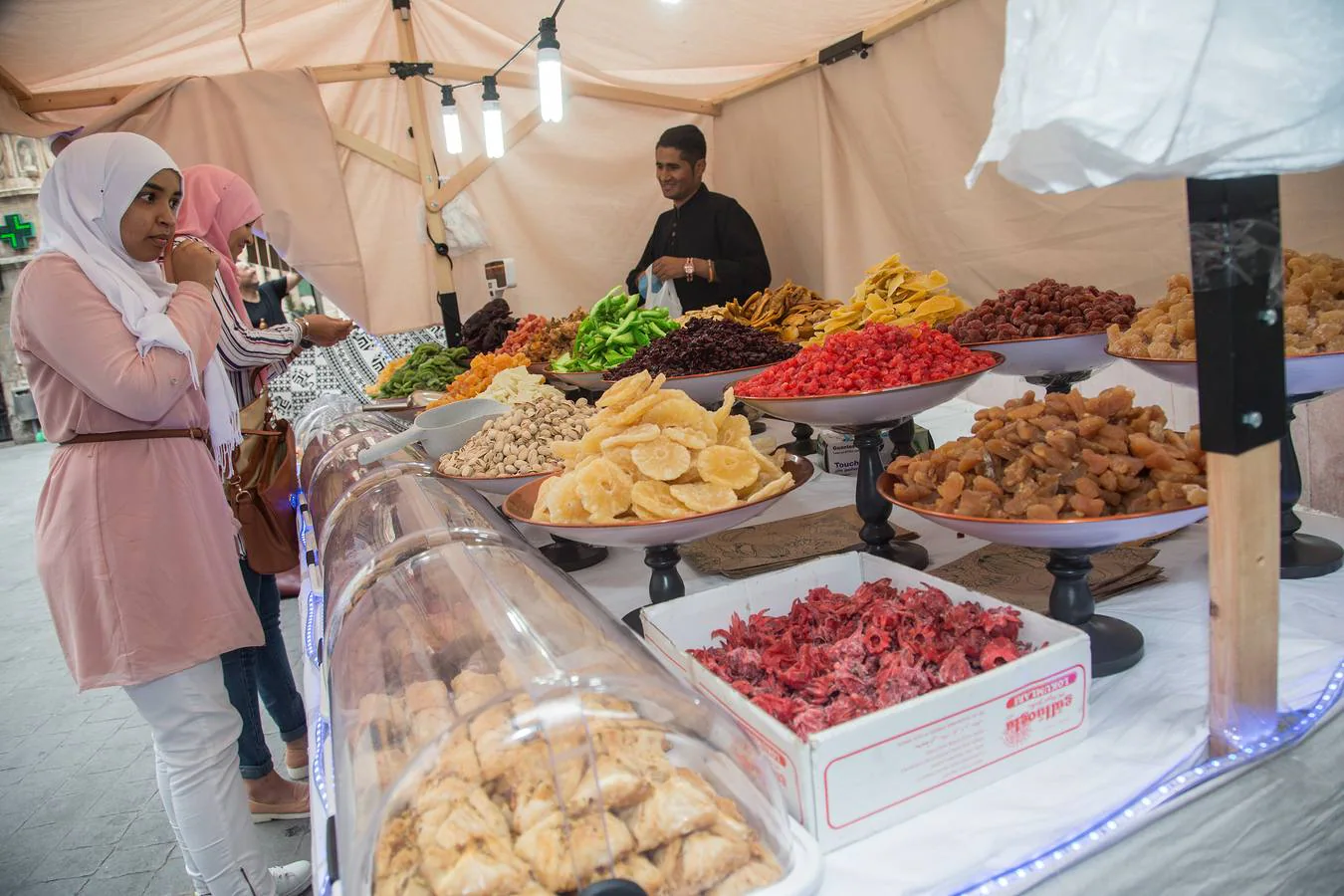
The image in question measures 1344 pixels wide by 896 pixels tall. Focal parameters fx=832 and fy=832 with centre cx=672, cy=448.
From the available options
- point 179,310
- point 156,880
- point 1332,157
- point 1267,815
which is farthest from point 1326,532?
point 156,880

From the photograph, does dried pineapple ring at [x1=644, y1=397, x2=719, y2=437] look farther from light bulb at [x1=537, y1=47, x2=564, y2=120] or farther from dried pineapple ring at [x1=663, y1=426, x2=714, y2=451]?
light bulb at [x1=537, y1=47, x2=564, y2=120]

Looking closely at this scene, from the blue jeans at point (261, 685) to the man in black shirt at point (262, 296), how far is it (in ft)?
7.71

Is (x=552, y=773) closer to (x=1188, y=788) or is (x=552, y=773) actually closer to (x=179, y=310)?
(x=1188, y=788)

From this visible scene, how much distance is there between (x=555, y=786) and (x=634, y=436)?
2.05ft

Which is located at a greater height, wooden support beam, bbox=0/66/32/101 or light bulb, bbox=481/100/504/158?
wooden support beam, bbox=0/66/32/101

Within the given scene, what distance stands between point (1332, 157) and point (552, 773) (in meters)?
0.78

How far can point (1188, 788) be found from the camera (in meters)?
0.78

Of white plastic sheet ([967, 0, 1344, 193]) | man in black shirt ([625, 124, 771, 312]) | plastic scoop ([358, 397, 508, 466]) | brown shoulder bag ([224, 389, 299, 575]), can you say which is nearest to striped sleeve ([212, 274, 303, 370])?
brown shoulder bag ([224, 389, 299, 575])

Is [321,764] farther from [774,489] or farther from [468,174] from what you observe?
[468,174]

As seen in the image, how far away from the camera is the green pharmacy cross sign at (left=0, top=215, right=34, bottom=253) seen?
14.4 metres

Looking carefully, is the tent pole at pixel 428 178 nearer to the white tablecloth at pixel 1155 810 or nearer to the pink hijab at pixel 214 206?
the pink hijab at pixel 214 206

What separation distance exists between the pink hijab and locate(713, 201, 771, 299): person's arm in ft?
5.69

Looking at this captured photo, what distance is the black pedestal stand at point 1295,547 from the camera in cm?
114

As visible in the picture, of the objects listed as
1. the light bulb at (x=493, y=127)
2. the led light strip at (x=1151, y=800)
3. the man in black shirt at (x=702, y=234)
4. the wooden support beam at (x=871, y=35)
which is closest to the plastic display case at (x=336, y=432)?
the man in black shirt at (x=702, y=234)
